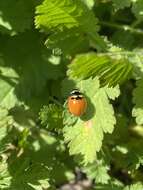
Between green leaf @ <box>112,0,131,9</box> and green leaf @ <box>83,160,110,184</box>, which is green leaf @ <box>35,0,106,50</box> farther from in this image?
green leaf @ <box>83,160,110,184</box>

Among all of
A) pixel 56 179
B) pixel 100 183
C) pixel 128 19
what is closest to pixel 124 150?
pixel 100 183

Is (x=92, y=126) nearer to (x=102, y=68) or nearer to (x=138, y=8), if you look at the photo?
(x=102, y=68)

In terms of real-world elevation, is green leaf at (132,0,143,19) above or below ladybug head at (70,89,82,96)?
above

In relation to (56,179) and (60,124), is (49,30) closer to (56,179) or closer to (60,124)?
(60,124)

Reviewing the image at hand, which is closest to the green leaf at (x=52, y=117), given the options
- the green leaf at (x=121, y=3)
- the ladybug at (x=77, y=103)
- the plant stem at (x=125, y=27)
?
the ladybug at (x=77, y=103)

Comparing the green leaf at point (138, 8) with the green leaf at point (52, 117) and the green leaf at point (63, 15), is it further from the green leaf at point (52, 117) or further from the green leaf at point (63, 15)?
the green leaf at point (52, 117)

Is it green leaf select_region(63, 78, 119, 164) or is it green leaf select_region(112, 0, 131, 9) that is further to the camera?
green leaf select_region(112, 0, 131, 9)

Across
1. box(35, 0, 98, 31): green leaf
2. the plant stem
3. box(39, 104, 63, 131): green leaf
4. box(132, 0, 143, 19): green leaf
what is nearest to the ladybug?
box(39, 104, 63, 131): green leaf
